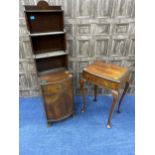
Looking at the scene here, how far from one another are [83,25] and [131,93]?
1.36 m

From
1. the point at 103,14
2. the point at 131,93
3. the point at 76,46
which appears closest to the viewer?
the point at 103,14

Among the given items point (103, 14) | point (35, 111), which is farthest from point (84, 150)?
point (103, 14)

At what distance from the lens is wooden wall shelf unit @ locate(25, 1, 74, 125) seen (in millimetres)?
1403

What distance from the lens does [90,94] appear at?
2271 millimetres

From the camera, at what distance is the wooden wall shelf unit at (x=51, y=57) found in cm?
140

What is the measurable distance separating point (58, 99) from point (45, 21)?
87 centimetres

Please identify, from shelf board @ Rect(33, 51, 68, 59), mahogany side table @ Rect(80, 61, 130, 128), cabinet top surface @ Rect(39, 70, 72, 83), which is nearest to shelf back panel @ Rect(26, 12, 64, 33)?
shelf board @ Rect(33, 51, 68, 59)

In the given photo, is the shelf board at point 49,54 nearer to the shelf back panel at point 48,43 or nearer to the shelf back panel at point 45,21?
the shelf back panel at point 48,43

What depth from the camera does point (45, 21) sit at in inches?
57.4

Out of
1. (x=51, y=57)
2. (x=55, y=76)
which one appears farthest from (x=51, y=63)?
(x=55, y=76)

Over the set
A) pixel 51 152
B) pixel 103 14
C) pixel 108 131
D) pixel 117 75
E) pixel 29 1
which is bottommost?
pixel 51 152

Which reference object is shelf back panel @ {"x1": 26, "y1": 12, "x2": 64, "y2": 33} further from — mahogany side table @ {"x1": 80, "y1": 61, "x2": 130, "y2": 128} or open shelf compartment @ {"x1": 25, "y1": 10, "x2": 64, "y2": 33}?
mahogany side table @ {"x1": 80, "y1": 61, "x2": 130, "y2": 128}
